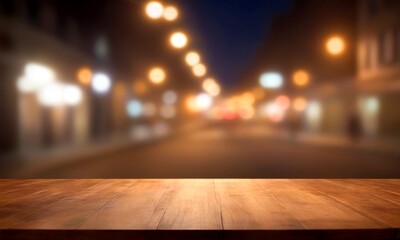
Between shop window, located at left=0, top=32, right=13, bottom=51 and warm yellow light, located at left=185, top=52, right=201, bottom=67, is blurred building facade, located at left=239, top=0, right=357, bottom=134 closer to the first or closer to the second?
warm yellow light, located at left=185, top=52, right=201, bottom=67

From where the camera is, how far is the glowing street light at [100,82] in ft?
119

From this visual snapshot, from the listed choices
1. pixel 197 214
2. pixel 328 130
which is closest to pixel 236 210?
pixel 197 214

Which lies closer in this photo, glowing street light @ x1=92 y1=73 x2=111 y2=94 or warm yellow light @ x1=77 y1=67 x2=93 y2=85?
warm yellow light @ x1=77 y1=67 x2=93 y2=85

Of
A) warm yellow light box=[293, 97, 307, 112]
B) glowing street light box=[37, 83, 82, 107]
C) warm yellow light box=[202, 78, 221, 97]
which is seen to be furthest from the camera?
warm yellow light box=[202, 78, 221, 97]

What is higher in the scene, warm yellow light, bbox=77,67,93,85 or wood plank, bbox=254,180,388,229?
warm yellow light, bbox=77,67,93,85

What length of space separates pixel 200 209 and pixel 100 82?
32230mm

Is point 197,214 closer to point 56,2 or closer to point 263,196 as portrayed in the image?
point 263,196

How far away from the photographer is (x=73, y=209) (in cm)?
589

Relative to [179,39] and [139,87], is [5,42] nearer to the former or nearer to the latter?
[179,39]

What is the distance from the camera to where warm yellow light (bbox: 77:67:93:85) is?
32.9 metres

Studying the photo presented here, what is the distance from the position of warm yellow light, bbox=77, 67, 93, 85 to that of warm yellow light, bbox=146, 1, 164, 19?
17210mm

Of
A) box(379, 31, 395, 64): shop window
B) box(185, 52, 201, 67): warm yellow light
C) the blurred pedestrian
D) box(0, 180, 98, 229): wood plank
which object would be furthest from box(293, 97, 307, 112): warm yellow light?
box(0, 180, 98, 229): wood plank

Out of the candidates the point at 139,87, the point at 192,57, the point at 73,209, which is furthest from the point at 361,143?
the point at 73,209

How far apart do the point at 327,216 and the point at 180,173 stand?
9.15 m
